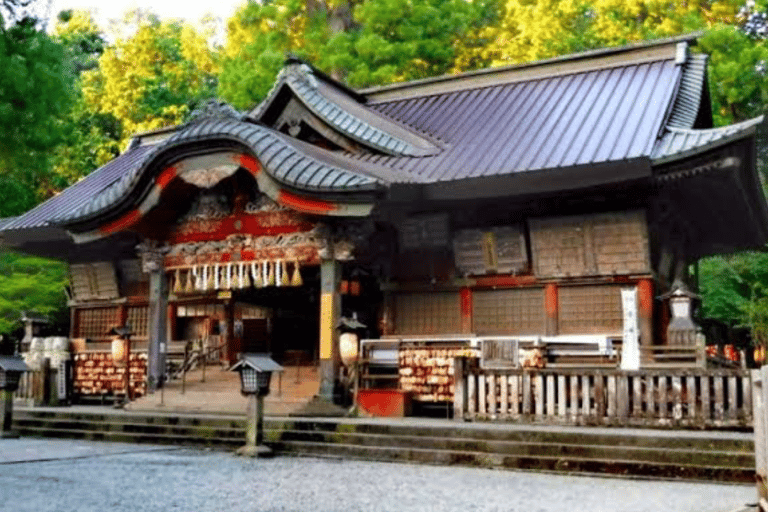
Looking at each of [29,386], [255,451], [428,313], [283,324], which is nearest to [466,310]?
[428,313]

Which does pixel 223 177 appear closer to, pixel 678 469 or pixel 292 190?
pixel 292 190

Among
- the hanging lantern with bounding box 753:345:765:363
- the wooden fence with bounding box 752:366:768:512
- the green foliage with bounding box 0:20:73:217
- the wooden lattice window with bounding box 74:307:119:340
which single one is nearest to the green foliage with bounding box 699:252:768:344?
the hanging lantern with bounding box 753:345:765:363

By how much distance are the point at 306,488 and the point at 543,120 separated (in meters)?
10.4

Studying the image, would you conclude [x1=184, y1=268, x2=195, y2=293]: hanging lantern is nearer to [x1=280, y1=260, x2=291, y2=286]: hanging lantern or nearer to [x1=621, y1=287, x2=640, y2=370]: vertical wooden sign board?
[x1=280, y1=260, x2=291, y2=286]: hanging lantern

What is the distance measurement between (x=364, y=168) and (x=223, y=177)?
2689mm

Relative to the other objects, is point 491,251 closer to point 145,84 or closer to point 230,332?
point 230,332

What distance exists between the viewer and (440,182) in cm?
1473

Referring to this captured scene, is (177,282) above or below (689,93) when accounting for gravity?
below

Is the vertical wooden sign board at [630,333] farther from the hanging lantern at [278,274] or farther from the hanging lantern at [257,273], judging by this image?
the hanging lantern at [257,273]

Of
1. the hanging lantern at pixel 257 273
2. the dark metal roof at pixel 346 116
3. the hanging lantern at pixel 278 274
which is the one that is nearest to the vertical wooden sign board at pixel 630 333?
the dark metal roof at pixel 346 116

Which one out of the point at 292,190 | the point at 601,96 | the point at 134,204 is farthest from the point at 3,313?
the point at 601,96

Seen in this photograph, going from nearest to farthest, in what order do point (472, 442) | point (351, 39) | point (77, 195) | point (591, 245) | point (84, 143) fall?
1. point (472, 442)
2. point (591, 245)
3. point (77, 195)
4. point (351, 39)
5. point (84, 143)

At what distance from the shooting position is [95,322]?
70.0 ft

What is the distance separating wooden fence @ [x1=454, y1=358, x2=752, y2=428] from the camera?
1085 centimetres
